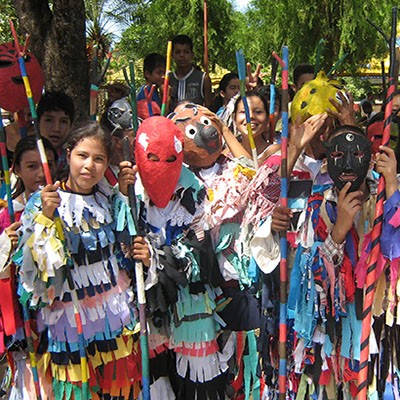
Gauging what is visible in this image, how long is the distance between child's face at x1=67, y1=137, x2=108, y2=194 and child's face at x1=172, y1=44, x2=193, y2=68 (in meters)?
2.50

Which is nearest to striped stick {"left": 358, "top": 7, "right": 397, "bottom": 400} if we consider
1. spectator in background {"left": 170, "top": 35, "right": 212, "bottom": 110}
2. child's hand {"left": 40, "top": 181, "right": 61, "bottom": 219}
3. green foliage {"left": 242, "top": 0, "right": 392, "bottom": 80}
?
child's hand {"left": 40, "top": 181, "right": 61, "bottom": 219}

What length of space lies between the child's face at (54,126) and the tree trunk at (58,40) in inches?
62.6

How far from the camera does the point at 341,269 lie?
6.91 feet

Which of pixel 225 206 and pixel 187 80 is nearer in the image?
pixel 225 206

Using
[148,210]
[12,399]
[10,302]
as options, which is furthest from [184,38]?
[12,399]

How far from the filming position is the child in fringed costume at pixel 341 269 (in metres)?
2.02

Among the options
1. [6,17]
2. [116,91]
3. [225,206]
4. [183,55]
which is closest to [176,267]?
[225,206]

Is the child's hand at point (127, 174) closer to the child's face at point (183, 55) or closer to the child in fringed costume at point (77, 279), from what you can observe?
the child in fringed costume at point (77, 279)

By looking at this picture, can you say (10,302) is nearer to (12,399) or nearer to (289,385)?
(12,399)

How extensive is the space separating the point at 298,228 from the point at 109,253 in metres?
0.88

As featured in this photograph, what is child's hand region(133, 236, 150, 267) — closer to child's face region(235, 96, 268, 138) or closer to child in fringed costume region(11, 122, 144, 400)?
child in fringed costume region(11, 122, 144, 400)

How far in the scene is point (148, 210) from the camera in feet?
7.97

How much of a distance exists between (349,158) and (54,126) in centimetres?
172

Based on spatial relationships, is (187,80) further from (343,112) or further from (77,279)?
(77,279)
